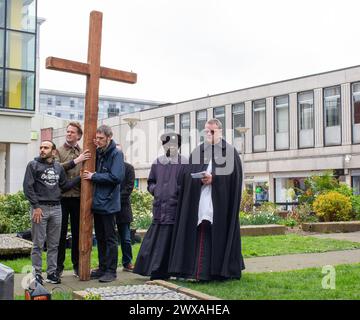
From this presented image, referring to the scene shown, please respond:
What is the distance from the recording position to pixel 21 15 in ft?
100

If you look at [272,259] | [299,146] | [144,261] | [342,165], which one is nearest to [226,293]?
[144,261]

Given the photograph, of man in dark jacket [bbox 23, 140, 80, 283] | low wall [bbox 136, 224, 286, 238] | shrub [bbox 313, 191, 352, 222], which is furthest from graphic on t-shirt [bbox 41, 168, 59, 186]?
shrub [bbox 313, 191, 352, 222]

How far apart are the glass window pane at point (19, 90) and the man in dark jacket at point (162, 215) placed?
22.9m

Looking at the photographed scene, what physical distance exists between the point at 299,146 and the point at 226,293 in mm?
35756

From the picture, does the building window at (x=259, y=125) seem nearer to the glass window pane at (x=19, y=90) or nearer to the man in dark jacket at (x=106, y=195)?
the glass window pane at (x=19, y=90)

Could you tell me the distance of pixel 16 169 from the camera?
31.1 m

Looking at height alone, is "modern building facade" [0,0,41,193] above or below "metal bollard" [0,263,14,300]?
above

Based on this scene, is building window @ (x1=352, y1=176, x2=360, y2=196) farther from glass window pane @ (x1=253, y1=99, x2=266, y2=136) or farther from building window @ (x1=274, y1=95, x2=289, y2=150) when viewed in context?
glass window pane @ (x1=253, y1=99, x2=266, y2=136)

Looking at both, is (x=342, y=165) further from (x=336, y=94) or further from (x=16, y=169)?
(x=16, y=169)

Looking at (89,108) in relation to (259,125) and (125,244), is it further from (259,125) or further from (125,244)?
(259,125)

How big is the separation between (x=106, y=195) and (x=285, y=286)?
2547 mm

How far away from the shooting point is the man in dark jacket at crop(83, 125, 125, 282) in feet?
25.2

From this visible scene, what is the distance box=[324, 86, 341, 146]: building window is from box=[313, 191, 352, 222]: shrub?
69.2ft

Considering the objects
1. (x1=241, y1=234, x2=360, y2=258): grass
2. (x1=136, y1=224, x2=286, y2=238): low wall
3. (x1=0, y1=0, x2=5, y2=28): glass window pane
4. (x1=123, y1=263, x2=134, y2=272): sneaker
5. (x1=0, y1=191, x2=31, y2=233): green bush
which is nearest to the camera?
(x1=123, y1=263, x2=134, y2=272): sneaker
